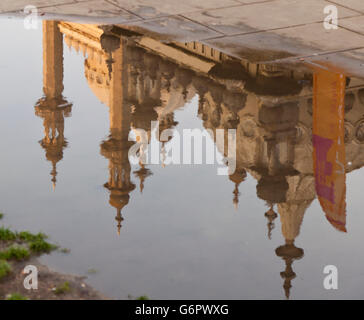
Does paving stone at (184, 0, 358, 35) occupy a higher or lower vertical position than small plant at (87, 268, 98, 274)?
higher

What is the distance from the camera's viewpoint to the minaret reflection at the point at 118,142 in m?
15.3

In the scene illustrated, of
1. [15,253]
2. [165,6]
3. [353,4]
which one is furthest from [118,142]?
[353,4]

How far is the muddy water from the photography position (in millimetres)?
13047

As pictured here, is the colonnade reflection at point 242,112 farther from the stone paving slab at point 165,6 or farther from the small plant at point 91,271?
the stone paving slab at point 165,6

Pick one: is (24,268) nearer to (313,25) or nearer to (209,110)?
(209,110)

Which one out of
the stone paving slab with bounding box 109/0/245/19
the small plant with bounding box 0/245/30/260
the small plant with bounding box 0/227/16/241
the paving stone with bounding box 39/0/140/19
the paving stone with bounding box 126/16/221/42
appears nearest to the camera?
the small plant with bounding box 0/245/30/260

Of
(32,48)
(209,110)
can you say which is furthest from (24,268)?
(32,48)

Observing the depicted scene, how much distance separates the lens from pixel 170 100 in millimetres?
19547

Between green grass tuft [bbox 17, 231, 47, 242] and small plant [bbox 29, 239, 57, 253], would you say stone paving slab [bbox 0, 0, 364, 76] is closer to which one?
green grass tuft [bbox 17, 231, 47, 242]

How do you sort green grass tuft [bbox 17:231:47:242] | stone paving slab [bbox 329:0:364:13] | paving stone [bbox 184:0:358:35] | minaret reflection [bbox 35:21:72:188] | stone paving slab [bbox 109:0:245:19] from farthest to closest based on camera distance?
stone paving slab [bbox 329:0:364:13], stone paving slab [bbox 109:0:245:19], paving stone [bbox 184:0:358:35], minaret reflection [bbox 35:21:72:188], green grass tuft [bbox 17:231:47:242]

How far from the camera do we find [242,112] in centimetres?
1875

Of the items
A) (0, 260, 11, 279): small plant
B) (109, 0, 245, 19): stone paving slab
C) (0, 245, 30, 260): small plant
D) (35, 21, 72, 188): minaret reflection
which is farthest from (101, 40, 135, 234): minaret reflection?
(109, 0, 245, 19): stone paving slab

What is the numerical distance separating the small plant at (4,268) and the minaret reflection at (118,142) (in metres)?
2.15

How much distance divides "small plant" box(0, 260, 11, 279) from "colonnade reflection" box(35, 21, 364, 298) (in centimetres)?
212
